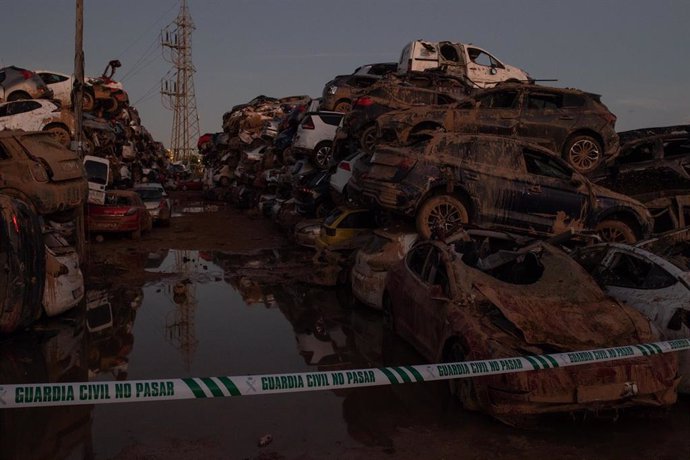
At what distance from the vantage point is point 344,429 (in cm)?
545

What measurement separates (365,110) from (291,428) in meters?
10.5

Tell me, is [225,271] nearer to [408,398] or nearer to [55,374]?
[55,374]

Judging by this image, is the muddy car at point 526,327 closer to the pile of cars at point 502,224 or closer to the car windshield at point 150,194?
the pile of cars at point 502,224

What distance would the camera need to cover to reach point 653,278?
683 centimetres

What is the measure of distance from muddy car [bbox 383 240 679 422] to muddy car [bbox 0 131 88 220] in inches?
291

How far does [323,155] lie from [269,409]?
14.6 metres

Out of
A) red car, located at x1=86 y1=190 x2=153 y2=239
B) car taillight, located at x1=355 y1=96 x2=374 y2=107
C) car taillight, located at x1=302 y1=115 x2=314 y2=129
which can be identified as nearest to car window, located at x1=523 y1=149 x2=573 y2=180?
car taillight, located at x1=355 y1=96 x2=374 y2=107

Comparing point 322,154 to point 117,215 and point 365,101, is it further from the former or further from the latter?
point 117,215

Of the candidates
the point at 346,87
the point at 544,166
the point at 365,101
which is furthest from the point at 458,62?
the point at 544,166

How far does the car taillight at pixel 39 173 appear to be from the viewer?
11289 millimetres

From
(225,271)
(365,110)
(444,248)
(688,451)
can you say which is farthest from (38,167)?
(688,451)

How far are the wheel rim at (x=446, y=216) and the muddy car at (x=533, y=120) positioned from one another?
132 inches

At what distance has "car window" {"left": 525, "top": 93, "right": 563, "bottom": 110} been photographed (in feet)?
44.8

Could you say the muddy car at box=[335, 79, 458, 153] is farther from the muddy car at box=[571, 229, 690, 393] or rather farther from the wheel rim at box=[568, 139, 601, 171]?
the muddy car at box=[571, 229, 690, 393]
